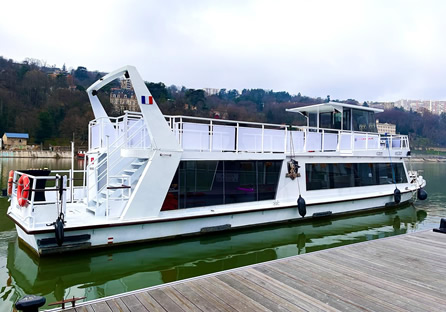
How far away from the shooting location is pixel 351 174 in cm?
1234

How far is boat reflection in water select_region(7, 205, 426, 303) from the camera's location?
5.79 meters

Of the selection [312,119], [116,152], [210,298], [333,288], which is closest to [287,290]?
[333,288]

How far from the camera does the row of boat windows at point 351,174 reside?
11195 mm

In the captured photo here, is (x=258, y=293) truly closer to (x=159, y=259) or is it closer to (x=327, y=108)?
(x=159, y=259)

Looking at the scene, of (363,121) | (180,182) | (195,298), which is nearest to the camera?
(195,298)

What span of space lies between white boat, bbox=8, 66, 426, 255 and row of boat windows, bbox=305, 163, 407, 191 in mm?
42

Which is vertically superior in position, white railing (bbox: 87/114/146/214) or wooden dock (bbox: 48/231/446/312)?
white railing (bbox: 87/114/146/214)

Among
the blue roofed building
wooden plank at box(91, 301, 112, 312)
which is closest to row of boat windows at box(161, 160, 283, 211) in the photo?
wooden plank at box(91, 301, 112, 312)

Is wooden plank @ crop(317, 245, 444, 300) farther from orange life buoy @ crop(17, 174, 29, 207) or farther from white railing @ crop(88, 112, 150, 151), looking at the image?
orange life buoy @ crop(17, 174, 29, 207)

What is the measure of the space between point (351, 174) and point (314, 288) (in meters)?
9.15

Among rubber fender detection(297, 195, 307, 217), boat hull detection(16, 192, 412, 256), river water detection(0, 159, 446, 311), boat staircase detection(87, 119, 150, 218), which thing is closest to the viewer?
river water detection(0, 159, 446, 311)

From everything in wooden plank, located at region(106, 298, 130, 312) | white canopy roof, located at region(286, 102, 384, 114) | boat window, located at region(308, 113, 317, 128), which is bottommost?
wooden plank, located at region(106, 298, 130, 312)

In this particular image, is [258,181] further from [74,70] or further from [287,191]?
[74,70]

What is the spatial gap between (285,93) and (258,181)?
163909mm
